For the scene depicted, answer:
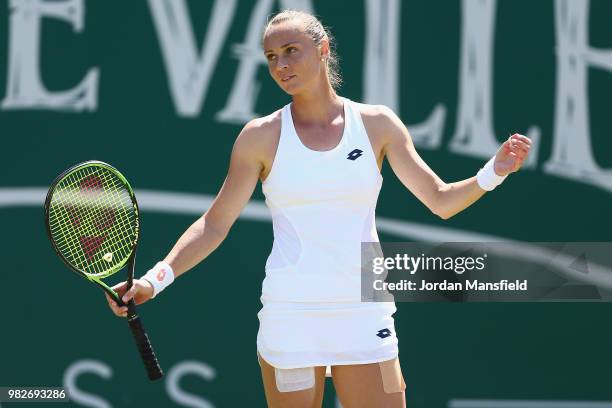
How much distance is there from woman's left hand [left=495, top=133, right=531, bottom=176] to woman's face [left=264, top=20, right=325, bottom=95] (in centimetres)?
60

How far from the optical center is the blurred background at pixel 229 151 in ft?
16.6

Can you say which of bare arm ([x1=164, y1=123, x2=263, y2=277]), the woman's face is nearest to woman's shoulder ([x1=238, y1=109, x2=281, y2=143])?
Answer: bare arm ([x1=164, y1=123, x2=263, y2=277])

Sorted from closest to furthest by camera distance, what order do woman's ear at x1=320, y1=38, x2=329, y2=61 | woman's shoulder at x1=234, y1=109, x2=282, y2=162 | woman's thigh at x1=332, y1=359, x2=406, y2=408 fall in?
1. woman's thigh at x1=332, y1=359, x2=406, y2=408
2. woman's shoulder at x1=234, y1=109, x2=282, y2=162
3. woman's ear at x1=320, y1=38, x2=329, y2=61

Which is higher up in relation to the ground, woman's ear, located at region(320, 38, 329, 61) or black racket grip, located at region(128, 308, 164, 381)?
woman's ear, located at region(320, 38, 329, 61)

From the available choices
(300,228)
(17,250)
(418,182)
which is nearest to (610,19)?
(418,182)

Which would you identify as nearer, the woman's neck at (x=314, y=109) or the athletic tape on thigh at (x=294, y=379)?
the athletic tape on thigh at (x=294, y=379)

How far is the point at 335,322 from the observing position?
3199 millimetres

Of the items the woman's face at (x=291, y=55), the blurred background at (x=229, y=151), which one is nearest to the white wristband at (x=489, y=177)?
the woman's face at (x=291, y=55)

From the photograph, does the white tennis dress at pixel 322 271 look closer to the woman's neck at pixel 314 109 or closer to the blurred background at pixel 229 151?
the woman's neck at pixel 314 109

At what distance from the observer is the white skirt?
319 cm

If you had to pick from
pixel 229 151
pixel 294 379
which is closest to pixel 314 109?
pixel 294 379

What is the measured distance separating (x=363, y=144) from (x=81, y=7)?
7.34ft

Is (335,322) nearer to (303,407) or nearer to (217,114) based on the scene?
(303,407)

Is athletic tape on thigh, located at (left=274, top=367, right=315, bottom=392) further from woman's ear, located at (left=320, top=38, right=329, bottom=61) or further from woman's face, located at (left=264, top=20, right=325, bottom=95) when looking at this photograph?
woman's ear, located at (left=320, top=38, right=329, bottom=61)
